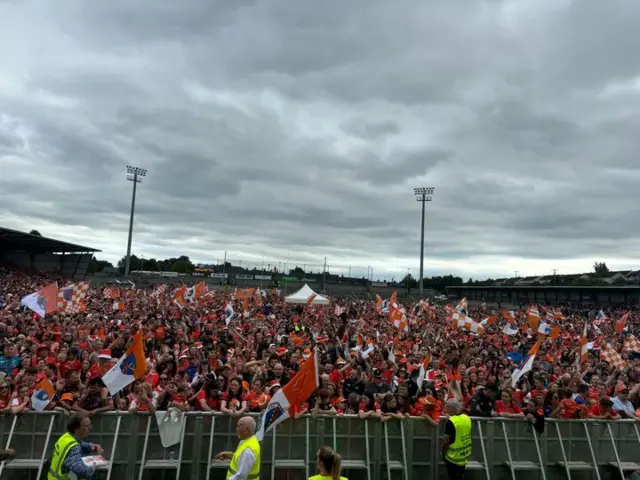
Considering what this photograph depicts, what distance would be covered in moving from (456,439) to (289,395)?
246 cm

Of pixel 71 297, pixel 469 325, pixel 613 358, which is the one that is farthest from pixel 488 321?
pixel 71 297

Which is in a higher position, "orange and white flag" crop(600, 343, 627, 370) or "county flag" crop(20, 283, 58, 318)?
"county flag" crop(20, 283, 58, 318)

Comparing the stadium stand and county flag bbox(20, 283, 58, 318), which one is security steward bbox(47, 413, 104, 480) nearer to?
county flag bbox(20, 283, 58, 318)

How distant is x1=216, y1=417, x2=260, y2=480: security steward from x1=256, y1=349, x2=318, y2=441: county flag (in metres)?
0.61

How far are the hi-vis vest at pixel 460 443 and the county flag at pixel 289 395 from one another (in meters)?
2.07

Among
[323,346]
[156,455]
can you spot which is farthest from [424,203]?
[156,455]

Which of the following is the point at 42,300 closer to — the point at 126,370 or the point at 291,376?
the point at 291,376

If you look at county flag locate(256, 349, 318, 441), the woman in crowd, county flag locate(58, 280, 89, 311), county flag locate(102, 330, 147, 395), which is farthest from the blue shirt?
the woman in crowd

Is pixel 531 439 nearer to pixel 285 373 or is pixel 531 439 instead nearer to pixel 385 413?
pixel 385 413

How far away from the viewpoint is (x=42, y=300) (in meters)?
16.3

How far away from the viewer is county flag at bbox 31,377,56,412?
754 centimetres

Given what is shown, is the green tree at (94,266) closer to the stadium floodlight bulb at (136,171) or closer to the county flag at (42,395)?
the stadium floodlight bulb at (136,171)

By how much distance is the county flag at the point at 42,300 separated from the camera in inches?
627

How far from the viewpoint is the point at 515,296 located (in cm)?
7388
